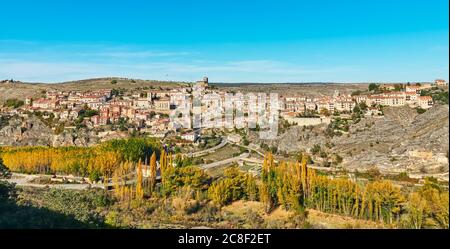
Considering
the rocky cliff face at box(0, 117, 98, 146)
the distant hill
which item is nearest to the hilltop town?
the rocky cliff face at box(0, 117, 98, 146)

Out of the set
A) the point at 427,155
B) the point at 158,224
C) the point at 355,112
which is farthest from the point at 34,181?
the point at 355,112

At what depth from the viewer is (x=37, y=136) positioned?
20469mm

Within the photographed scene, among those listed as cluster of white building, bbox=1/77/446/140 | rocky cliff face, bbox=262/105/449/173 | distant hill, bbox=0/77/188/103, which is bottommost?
rocky cliff face, bbox=262/105/449/173

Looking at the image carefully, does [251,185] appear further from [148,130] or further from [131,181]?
[148,130]

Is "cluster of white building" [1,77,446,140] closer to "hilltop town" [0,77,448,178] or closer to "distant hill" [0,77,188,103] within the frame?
"hilltop town" [0,77,448,178]

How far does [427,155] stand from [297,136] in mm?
6410

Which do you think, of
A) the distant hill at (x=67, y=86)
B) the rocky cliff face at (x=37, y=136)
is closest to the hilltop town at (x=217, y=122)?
the rocky cliff face at (x=37, y=136)

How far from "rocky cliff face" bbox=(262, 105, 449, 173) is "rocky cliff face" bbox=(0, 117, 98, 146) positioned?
9.93 meters

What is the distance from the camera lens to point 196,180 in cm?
997

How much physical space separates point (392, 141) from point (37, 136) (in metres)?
18.2

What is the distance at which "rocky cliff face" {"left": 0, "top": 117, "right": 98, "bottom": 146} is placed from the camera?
62.9 feet

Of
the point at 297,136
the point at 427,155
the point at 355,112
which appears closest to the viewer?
the point at 427,155

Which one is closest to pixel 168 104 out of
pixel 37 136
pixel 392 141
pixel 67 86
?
pixel 37 136
